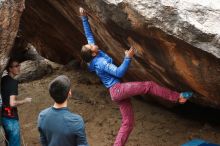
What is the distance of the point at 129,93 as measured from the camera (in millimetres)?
5977

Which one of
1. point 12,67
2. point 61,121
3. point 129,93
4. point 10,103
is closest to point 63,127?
point 61,121

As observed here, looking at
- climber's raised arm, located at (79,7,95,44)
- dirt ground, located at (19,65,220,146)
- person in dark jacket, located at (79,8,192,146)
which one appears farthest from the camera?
dirt ground, located at (19,65,220,146)

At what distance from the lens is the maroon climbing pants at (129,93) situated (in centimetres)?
582

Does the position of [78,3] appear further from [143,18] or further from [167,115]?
[167,115]

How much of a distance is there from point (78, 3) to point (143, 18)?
5.34 feet

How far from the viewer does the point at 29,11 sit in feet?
30.6

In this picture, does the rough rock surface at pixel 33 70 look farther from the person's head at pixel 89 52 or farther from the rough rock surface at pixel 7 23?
the person's head at pixel 89 52

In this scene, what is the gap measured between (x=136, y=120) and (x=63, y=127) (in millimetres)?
4451

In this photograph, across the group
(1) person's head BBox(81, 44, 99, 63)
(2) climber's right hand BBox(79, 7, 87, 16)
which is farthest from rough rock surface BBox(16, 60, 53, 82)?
(1) person's head BBox(81, 44, 99, 63)

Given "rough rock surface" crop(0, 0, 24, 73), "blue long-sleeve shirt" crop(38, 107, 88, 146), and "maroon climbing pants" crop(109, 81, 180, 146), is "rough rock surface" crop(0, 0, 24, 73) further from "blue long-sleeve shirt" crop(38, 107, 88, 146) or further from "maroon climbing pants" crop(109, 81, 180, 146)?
"blue long-sleeve shirt" crop(38, 107, 88, 146)

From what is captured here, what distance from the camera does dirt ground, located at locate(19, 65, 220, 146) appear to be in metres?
7.50

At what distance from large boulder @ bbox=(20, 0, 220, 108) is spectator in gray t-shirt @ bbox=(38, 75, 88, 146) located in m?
1.69

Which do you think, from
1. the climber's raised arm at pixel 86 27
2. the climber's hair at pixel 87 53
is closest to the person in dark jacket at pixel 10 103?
the climber's hair at pixel 87 53

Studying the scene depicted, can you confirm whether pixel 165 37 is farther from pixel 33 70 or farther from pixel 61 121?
pixel 33 70
